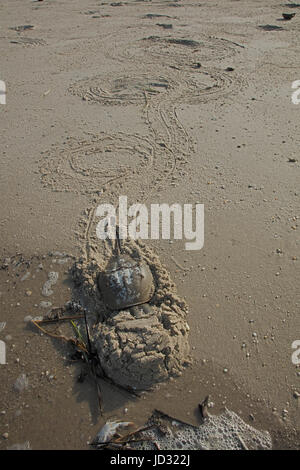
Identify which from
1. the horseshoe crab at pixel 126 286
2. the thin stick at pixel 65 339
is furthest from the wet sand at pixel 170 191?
the horseshoe crab at pixel 126 286

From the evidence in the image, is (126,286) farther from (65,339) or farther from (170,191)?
(170,191)

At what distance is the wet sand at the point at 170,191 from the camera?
2008 mm

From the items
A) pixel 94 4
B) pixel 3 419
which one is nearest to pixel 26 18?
pixel 94 4

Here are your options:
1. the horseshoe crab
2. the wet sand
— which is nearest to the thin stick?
the wet sand

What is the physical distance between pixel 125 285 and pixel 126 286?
11 mm

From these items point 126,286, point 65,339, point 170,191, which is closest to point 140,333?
point 126,286

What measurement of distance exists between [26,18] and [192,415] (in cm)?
1032

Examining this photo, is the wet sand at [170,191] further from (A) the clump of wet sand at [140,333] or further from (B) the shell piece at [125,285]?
(B) the shell piece at [125,285]

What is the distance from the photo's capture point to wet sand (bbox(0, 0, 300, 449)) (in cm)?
201

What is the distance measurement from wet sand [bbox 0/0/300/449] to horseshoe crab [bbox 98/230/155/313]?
369mm

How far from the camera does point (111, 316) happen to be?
7.52ft

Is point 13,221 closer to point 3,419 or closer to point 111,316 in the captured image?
point 111,316

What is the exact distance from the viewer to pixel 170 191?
133 inches

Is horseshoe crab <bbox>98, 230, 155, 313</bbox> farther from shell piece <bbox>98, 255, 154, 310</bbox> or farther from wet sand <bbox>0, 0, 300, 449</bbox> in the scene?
wet sand <bbox>0, 0, 300, 449</bbox>
